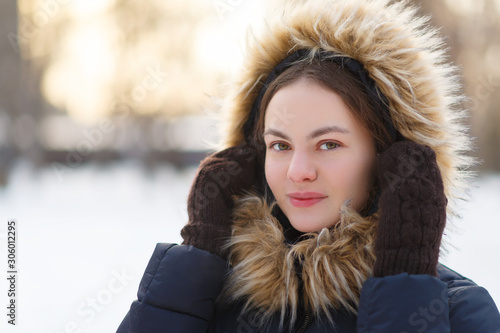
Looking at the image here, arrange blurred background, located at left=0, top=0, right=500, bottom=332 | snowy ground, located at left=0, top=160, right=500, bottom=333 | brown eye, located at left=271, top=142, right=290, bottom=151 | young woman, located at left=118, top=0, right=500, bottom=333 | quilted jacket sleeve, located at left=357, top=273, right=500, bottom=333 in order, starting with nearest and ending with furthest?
quilted jacket sleeve, located at left=357, top=273, right=500, bottom=333
young woman, located at left=118, top=0, right=500, bottom=333
brown eye, located at left=271, top=142, right=290, bottom=151
snowy ground, located at left=0, top=160, right=500, bottom=333
blurred background, located at left=0, top=0, right=500, bottom=332

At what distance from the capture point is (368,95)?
1.54m

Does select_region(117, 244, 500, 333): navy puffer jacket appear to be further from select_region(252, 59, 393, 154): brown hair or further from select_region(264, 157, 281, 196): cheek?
select_region(252, 59, 393, 154): brown hair

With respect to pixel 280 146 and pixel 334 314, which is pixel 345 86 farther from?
pixel 334 314

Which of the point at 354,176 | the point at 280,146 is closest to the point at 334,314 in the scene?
the point at 354,176

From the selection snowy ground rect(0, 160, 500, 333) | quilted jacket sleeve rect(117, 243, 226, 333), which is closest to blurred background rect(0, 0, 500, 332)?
snowy ground rect(0, 160, 500, 333)

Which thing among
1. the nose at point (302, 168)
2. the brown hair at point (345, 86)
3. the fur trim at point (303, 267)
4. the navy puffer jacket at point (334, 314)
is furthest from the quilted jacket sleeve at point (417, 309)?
the brown hair at point (345, 86)

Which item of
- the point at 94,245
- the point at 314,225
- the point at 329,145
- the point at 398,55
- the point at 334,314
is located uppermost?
the point at 398,55

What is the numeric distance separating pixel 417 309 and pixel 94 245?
4.87m

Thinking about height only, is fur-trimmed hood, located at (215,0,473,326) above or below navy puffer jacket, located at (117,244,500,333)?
above

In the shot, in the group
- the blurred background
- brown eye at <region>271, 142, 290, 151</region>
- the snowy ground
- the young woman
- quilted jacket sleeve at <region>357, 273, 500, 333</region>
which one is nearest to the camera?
quilted jacket sleeve at <region>357, 273, 500, 333</region>

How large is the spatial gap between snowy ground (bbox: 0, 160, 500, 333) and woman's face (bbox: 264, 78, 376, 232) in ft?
1.57

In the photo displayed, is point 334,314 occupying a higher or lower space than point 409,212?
lower

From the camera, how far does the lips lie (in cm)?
149

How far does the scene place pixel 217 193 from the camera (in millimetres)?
1698
